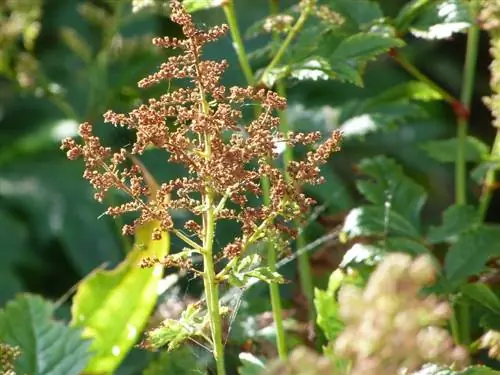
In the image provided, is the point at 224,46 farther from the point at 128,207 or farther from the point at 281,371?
the point at 281,371

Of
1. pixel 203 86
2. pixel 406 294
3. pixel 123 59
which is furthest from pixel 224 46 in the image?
pixel 406 294

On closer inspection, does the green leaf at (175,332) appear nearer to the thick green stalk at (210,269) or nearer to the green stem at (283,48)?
the thick green stalk at (210,269)

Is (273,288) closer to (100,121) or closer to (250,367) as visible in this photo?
(250,367)

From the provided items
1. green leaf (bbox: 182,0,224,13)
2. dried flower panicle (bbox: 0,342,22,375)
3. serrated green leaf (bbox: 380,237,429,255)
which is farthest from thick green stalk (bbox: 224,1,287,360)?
dried flower panicle (bbox: 0,342,22,375)

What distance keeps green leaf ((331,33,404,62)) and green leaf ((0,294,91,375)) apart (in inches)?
16.0

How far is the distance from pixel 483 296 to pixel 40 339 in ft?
1.51

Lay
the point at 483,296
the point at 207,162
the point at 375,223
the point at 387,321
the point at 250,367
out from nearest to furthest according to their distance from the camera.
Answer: the point at 387,321 < the point at 207,162 < the point at 250,367 < the point at 483,296 < the point at 375,223

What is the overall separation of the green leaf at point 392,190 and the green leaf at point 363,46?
17 cm

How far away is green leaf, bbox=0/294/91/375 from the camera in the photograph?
966 millimetres

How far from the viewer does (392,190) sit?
116cm

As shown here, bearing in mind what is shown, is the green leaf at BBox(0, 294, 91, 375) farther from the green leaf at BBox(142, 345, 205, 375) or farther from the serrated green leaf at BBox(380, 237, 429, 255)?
the serrated green leaf at BBox(380, 237, 429, 255)

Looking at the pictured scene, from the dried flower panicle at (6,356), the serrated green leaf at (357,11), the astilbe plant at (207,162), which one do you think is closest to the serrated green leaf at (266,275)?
the astilbe plant at (207,162)

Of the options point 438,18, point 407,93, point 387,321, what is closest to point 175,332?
point 387,321

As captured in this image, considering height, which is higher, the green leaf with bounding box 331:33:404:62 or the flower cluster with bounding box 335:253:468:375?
the green leaf with bounding box 331:33:404:62
